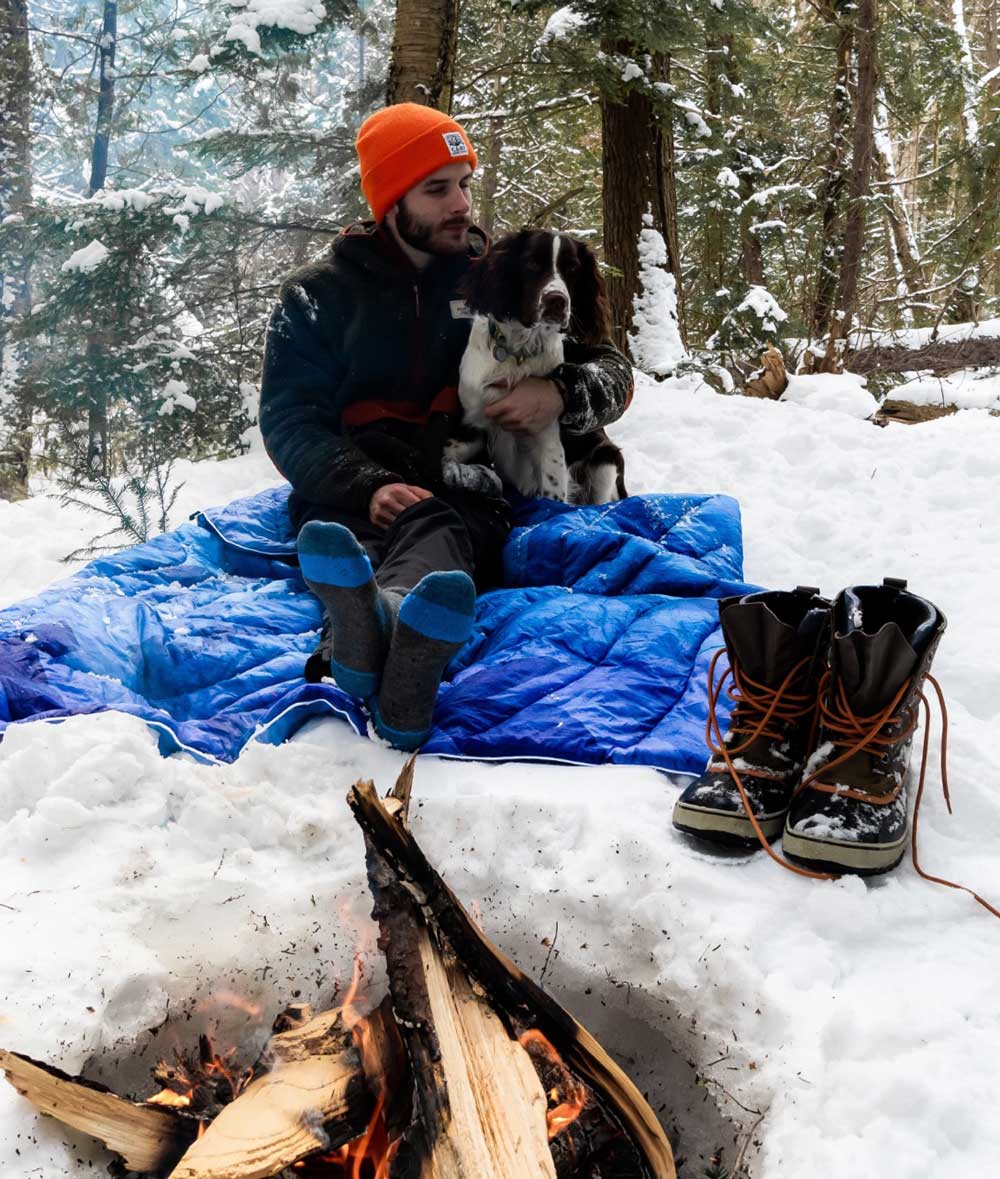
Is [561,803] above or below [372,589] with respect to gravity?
below

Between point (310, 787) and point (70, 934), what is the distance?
21.6 inches

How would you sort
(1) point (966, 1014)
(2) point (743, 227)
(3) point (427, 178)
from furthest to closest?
1. (2) point (743, 227)
2. (3) point (427, 178)
3. (1) point (966, 1014)

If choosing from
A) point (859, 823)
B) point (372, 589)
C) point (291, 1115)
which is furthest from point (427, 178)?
point (291, 1115)

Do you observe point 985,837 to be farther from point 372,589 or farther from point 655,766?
point 372,589

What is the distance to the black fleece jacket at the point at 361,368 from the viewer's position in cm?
282

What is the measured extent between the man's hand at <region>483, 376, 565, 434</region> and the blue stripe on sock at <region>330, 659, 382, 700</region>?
4.78 ft

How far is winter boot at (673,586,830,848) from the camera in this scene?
5.58 feet

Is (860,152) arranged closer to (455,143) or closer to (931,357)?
(931,357)

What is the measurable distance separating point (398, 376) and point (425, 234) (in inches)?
18.5

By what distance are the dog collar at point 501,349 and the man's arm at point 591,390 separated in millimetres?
139

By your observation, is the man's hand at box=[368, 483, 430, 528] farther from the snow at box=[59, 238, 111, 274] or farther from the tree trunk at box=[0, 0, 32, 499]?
the tree trunk at box=[0, 0, 32, 499]

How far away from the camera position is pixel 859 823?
5.03 ft

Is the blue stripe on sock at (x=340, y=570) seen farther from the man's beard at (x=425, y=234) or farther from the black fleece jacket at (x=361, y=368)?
the man's beard at (x=425, y=234)

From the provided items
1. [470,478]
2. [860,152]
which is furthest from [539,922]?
[860,152]
